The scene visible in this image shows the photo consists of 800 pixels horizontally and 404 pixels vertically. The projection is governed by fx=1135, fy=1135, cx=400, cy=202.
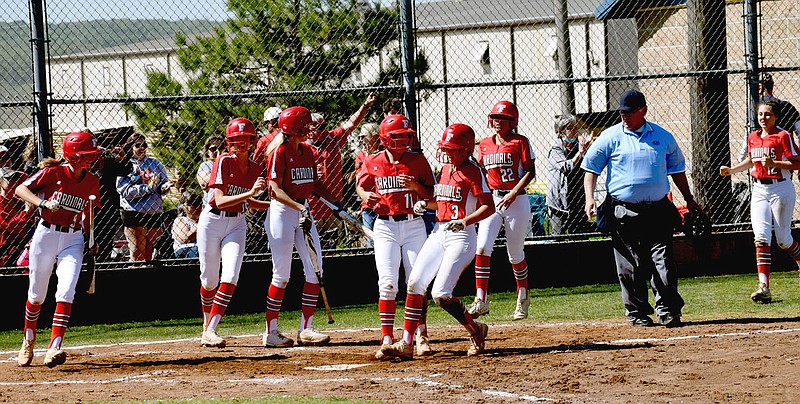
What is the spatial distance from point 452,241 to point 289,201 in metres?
1.57

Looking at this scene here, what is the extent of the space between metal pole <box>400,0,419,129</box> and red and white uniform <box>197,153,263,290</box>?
2.95 metres

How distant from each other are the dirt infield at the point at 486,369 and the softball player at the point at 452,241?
0.83ft

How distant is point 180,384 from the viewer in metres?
7.62

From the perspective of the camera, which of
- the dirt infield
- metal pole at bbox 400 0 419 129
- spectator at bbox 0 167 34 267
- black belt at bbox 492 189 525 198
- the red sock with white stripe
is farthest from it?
metal pole at bbox 400 0 419 129

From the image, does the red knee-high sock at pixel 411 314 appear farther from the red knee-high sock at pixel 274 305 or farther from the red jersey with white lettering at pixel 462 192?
the red knee-high sock at pixel 274 305

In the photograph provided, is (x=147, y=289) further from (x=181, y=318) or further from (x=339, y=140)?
(x=339, y=140)

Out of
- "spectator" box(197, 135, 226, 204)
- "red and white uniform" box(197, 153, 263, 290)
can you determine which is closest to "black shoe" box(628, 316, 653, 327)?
"red and white uniform" box(197, 153, 263, 290)

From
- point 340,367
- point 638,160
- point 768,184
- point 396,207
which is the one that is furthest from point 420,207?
point 768,184

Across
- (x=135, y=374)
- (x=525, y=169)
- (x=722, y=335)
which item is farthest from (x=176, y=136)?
(x=722, y=335)

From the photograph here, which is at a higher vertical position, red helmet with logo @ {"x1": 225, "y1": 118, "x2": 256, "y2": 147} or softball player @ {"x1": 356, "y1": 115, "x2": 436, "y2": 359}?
red helmet with logo @ {"x1": 225, "y1": 118, "x2": 256, "y2": 147}

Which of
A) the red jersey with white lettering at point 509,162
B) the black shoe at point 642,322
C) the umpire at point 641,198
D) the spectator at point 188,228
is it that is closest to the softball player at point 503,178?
the red jersey with white lettering at point 509,162

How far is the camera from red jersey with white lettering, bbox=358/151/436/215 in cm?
855

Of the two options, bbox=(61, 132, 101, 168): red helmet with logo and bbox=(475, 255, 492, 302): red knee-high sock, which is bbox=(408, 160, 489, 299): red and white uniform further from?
bbox=(61, 132, 101, 168): red helmet with logo

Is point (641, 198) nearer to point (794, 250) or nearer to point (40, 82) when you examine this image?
point (794, 250)
